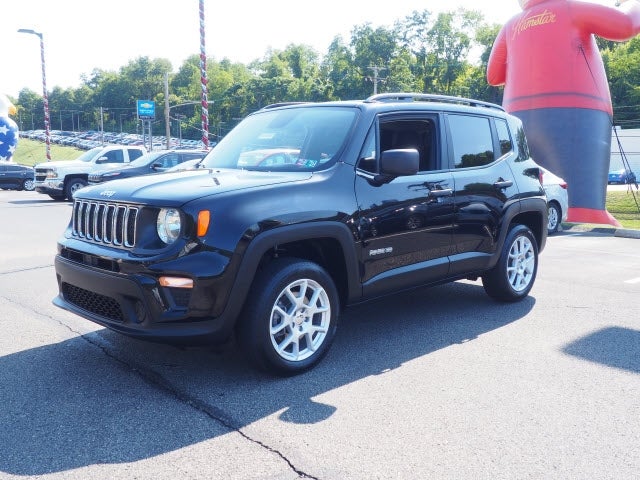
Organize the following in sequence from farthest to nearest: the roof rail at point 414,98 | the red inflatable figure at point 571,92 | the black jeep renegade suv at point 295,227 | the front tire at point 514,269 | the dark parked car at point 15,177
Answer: the dark parked car at point 15,177, the red inflatable figure at point 571,92, the front tire at point 514,269, the roof rail at point 414,98, the black jeep renegade suv at point 295,227

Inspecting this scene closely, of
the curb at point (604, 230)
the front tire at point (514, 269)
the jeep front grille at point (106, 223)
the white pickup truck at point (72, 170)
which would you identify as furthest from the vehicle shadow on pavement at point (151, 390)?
the white pickup truck at point (72, 170)

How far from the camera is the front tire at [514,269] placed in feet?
18.6

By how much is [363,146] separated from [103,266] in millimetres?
1979

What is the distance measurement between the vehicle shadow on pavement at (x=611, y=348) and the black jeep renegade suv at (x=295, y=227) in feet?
3.45

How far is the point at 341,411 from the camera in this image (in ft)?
11.3

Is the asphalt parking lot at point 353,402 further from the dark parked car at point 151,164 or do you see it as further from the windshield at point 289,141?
the dark parked car at point 151,164

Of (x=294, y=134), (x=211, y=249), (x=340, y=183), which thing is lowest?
(x=211, y=249)

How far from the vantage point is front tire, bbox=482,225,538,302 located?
5.68 meters

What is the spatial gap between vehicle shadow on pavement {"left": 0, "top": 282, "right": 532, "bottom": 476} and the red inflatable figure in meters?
9.53

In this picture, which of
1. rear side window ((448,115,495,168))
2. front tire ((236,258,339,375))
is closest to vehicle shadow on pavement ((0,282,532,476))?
front tire ((236,258,339,375))

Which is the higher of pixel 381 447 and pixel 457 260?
pixel 457 260

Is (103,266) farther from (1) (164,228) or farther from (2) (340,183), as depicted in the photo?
(2) (340,183)

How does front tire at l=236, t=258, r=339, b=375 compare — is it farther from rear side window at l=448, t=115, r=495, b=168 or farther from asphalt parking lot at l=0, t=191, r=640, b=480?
rear side window at l=448, t=115, r=495, b=168

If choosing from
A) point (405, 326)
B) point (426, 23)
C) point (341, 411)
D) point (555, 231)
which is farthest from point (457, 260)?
point (426, 23)
